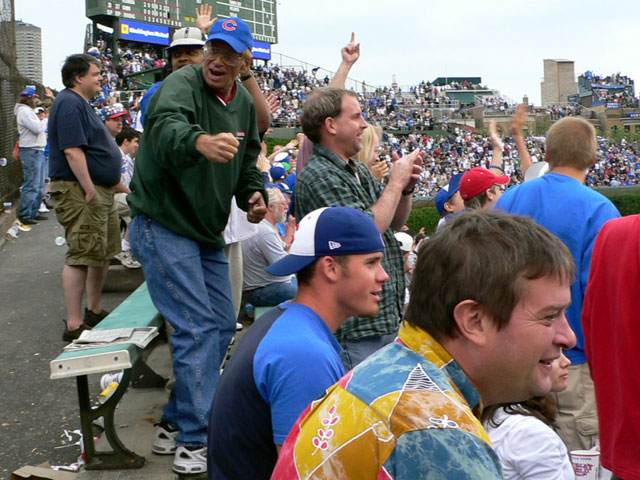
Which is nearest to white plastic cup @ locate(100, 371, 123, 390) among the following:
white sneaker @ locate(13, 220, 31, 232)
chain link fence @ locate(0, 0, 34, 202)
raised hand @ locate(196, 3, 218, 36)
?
raised hand @ locate(196, 3, 218, 36)

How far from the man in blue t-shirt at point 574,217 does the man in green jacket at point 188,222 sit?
57.4 inches

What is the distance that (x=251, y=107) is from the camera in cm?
381

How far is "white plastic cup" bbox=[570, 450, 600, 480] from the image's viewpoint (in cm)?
330

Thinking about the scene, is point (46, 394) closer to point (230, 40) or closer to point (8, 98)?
point (230, 40)

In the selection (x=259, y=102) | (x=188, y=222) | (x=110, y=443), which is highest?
(x=259, y=102)

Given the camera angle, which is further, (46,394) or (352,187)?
(46,394)

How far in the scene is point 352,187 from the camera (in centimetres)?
367

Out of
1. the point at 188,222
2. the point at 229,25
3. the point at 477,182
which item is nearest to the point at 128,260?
the point at 477,182

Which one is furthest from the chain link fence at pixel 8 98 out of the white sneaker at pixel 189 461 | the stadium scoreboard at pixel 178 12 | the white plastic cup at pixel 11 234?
the stadium scoreboard at pixel 178 12

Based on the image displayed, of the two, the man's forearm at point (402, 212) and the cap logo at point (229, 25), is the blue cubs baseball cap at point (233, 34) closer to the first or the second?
the cap logo at point (229, 25)

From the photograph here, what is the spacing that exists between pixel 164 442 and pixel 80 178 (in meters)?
2.65

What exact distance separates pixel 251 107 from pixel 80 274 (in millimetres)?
2543

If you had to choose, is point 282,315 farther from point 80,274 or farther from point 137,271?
point 137,271

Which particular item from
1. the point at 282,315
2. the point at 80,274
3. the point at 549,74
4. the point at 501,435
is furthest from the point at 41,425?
the point at 549,74
